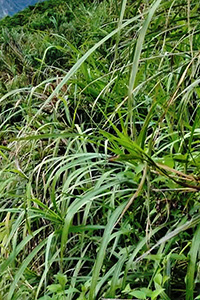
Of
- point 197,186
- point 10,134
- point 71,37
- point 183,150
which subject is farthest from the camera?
point 71,37

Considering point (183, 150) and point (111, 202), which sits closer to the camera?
point (111, 202)

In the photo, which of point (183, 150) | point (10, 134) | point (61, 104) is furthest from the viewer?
point (10, 134)

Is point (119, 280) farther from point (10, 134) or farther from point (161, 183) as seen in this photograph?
point (10, 134)

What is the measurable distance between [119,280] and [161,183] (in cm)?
36

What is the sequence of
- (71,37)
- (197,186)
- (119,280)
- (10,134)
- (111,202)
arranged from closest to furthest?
(197,186) < (119,280) < (111,202) < (10,134) < (71,37)

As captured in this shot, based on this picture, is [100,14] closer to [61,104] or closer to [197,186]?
[61,104]

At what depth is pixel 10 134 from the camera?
10.2ft

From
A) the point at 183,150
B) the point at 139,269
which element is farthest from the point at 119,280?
the point at 183,150

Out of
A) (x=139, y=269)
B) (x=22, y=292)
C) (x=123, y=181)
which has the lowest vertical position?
(x=139, y=269)

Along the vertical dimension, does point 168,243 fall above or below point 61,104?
below

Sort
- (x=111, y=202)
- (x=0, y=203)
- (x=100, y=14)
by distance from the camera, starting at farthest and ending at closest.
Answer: (x=100, y=14) → (x=0, y=203) → (x=111, y=202)

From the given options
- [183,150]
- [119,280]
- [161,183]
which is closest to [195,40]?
[183,150]

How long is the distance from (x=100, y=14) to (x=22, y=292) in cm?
292

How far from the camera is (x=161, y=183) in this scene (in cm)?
177
